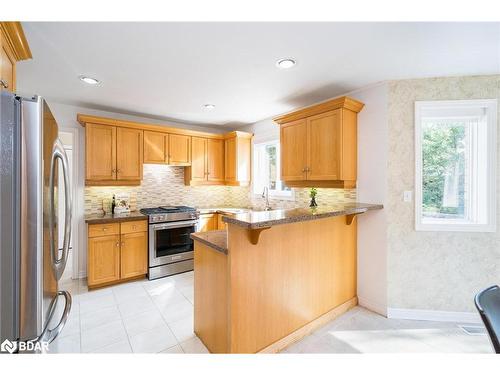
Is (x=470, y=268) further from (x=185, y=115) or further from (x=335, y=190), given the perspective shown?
(x=185, y=115)

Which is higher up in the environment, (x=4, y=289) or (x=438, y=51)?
(x=438, y=51)

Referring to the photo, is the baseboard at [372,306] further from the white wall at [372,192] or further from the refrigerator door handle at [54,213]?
the refrigerator door handle at [54,213]

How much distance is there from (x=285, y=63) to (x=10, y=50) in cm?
187

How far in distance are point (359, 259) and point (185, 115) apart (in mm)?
3174

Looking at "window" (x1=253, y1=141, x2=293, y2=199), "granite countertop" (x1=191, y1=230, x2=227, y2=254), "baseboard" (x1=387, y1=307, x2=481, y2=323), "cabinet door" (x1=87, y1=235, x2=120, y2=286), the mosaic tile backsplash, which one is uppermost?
"window" (x1=253, y1=141, x2=293, y2=199)

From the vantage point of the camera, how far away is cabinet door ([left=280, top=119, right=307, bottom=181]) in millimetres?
2789

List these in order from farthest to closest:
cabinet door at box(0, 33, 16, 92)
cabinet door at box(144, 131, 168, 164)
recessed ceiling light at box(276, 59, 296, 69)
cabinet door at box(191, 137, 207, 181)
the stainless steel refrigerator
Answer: cabinet door at box(191, 137, 207, 181) < cabinet door at box(144, 131, 168, 164) < recessed ceiling light at box(276, 59, 296, 69) < cabinet door at box(0, 33, 16, 92) < the stainless steel refrigerator

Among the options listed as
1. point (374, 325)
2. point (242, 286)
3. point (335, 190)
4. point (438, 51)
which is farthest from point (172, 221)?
point (438, 51)

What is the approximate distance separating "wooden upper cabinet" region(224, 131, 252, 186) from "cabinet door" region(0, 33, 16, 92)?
114 inches

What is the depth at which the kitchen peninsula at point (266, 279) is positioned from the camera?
160 cm

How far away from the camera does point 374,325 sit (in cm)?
220

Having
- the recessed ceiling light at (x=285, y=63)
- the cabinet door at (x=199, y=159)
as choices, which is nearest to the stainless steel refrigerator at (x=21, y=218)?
the recessed ceiling light at (x=285, y=63)

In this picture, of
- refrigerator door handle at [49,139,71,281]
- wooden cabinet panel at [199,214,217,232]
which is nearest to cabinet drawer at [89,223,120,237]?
wooden cabinet panel at [199,214,217,232]

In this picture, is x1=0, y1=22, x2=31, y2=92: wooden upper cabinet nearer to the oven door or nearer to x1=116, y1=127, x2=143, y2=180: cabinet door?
x1=116, y1=127, x2=143, y2=180: cabinet door
